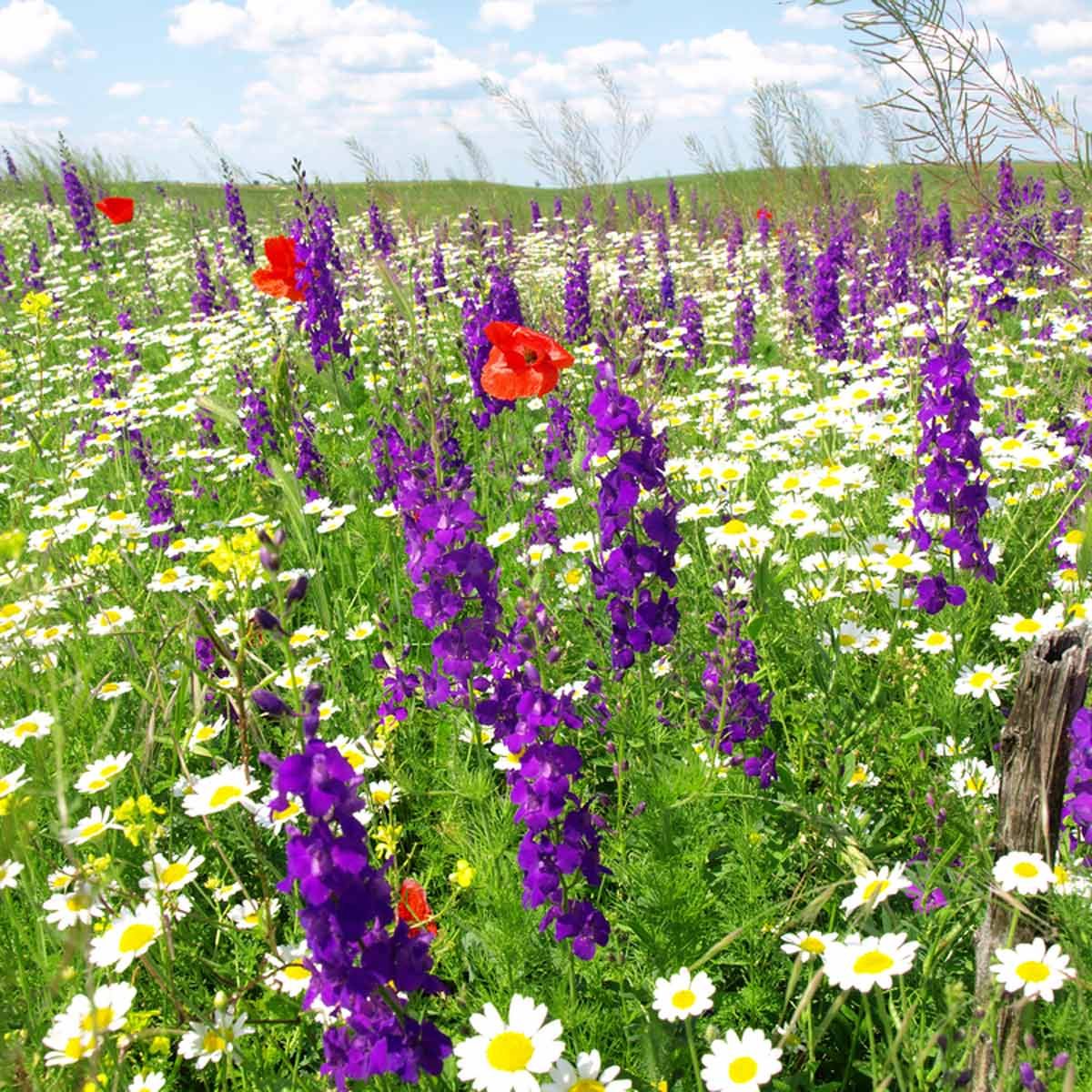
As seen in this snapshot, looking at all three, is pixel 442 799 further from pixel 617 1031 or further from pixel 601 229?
pixel 601 229

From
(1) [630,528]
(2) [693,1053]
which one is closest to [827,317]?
(1) [630,528]

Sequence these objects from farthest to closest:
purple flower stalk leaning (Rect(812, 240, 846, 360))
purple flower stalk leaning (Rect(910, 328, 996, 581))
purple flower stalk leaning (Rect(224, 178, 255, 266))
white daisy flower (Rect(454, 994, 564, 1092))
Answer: purple flower stalk leaning (Rect(224, 178, 255, 266)), purple flower stalk leaning (Rect(812, 240, 846, 360)), purple flower stalk leaning (Rect(910, 328, 996, 581)), white daisy flower (Rect(454, 994, 564, 1092))

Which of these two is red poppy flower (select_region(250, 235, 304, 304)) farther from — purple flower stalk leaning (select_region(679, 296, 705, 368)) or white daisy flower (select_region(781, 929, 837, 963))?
white daisy flower (select_region(781, 929, 837, 963))

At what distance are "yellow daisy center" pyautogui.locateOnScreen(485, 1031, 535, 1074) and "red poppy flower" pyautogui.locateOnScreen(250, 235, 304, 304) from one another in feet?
13.4

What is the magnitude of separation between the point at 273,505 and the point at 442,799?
6.40ft

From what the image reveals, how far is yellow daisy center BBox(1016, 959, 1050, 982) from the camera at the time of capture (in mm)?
1499

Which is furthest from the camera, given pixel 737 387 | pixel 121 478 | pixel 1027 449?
pixel 737 387

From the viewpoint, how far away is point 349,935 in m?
1.25

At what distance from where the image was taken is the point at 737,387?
5.17 meters

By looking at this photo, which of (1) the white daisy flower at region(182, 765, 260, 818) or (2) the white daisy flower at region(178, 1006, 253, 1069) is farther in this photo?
(1) the white daisy flower at region(182, 765, 260, 818)

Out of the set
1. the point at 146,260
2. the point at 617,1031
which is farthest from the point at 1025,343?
the point at 146,260

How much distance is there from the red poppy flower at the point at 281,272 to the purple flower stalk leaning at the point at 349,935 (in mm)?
3869

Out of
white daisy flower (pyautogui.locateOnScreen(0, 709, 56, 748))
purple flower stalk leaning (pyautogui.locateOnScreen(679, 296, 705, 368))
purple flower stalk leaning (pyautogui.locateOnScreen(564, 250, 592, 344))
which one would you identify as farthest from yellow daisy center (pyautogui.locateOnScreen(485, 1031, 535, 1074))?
purple flower stalk leaning (pyautogui.locateOnScreen(679, 296, 705, 368))

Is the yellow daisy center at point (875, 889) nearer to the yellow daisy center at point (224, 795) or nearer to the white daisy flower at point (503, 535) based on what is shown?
the yellow daisy center at point (224, 795)
